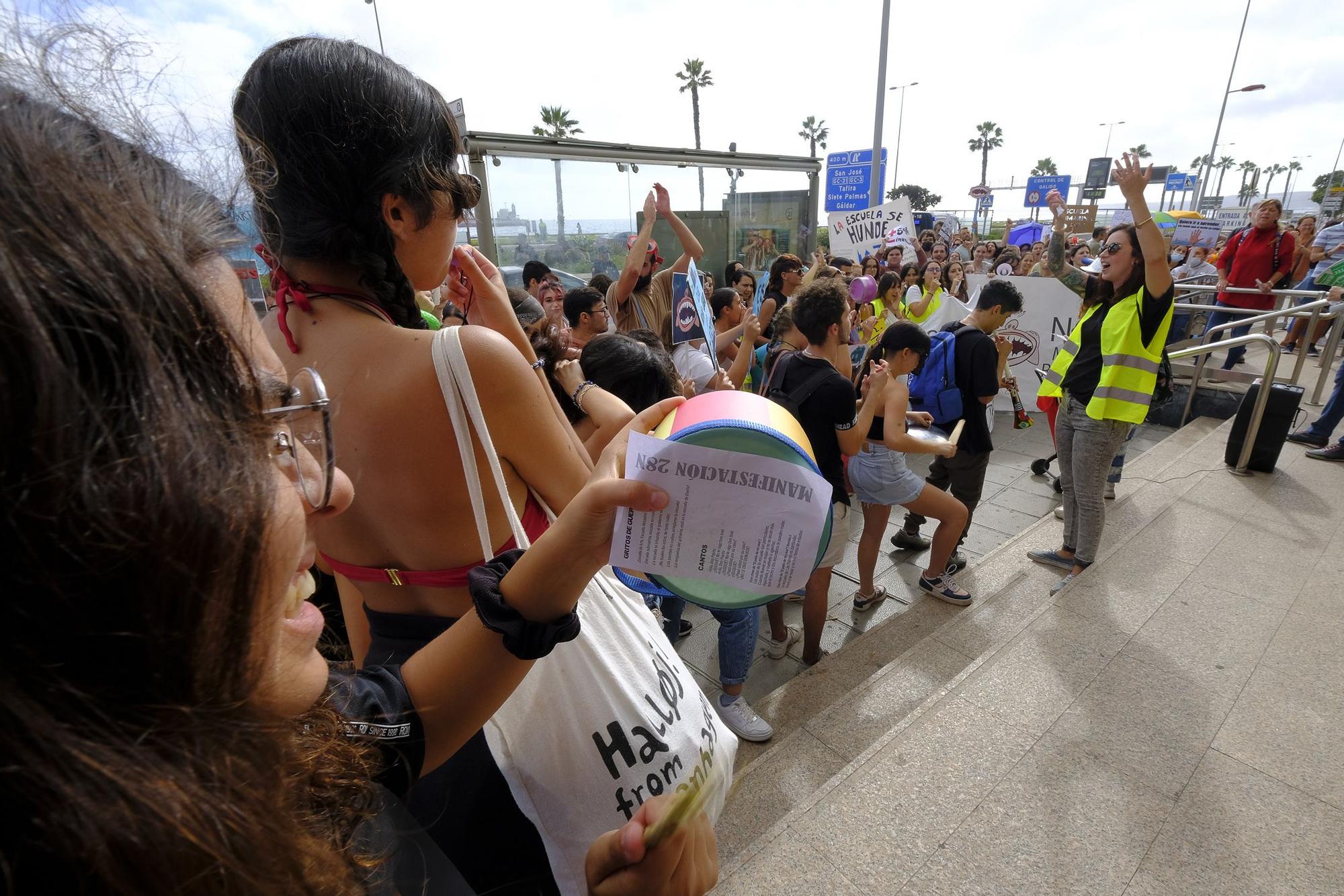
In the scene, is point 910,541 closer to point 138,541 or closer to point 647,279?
point 647,279

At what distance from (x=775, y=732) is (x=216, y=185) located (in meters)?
2.99

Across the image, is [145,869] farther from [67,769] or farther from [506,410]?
[506,410]

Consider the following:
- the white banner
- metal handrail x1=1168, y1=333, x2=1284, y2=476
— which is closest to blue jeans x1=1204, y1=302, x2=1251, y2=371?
the white banner

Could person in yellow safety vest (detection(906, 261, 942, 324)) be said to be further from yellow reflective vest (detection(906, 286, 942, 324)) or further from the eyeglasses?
the eyeglasses

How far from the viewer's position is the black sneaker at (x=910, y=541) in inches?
183

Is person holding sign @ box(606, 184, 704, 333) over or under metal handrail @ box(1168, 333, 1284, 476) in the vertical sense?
over

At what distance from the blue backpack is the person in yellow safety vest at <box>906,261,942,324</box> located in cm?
243

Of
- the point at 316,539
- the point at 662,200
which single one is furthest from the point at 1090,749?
the point at 662,200

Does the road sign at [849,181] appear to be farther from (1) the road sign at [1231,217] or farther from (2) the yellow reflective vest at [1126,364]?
(1) the road sign at [1231,217]

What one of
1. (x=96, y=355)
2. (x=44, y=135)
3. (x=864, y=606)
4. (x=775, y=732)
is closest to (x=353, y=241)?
(x=44, y=135)

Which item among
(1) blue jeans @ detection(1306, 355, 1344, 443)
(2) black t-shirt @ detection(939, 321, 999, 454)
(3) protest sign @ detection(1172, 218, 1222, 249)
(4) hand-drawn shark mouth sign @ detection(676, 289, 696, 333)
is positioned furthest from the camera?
(3) protest sign @ detection(1172, 218, 1222, 249)

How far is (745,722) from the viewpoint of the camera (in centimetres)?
289

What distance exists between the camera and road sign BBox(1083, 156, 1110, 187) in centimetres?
3118

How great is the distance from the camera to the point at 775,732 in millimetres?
2936
